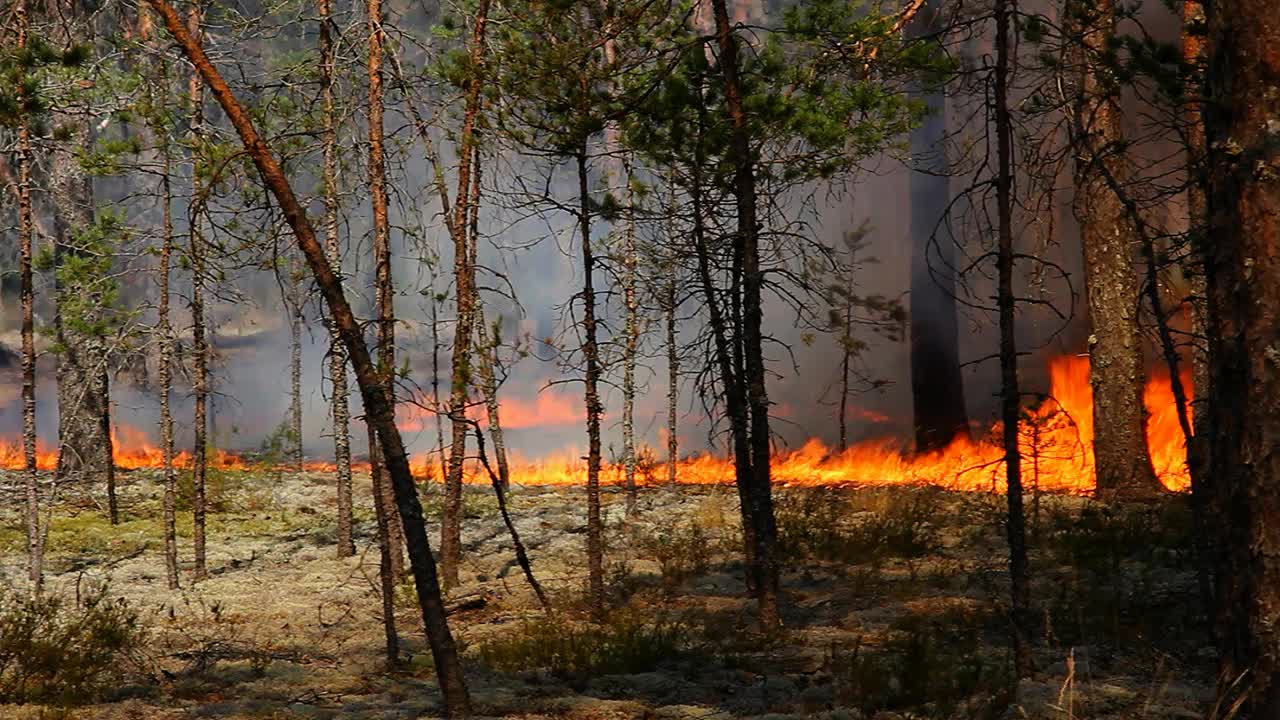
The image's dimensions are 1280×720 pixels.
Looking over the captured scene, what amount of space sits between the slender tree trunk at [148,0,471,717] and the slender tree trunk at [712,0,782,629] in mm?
3553

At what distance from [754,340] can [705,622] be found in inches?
109

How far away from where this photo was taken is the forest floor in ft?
22.8

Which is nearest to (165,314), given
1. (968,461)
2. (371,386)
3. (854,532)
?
(371,386)

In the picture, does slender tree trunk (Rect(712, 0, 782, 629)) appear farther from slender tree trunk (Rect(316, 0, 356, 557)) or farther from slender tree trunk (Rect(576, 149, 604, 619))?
slender tree trunk (Rect(316, 0, 356, 557))

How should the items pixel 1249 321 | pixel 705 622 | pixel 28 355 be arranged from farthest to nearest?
pixel 28 355 → pixel 705 622 → pixel 1249 321

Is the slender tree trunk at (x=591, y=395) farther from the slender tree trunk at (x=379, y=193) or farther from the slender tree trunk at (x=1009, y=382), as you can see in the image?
the slender tree trunk at (x=1009, y=382)

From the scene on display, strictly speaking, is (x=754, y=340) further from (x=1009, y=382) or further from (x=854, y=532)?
(x=854, y=532)

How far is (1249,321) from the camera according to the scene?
16.5 ft

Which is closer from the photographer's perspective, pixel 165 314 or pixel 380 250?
pixel 380 250

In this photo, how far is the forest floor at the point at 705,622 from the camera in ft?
22.8

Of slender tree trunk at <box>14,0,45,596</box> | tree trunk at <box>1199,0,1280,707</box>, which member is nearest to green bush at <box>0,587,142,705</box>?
slender tree trunk at <box>14,0,45,596</box>

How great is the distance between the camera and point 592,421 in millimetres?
11312

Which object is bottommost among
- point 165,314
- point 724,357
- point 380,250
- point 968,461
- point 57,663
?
point 57,663

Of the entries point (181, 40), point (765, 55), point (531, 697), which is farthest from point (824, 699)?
point (765, 55)
